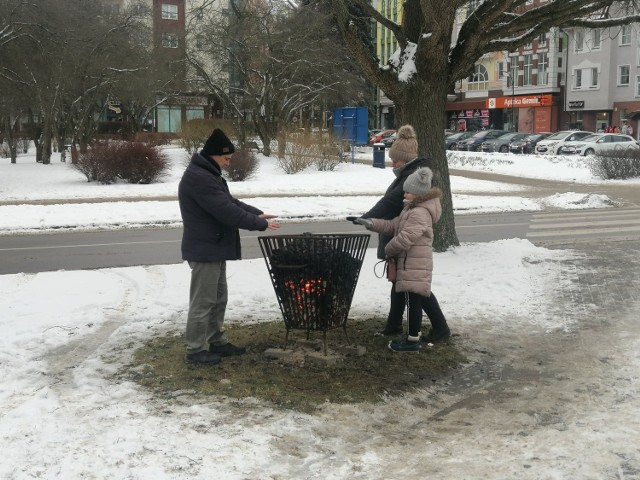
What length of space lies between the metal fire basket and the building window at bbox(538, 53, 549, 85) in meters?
63.5

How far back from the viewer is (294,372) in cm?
570

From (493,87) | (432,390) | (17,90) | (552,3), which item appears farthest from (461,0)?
(493,87)

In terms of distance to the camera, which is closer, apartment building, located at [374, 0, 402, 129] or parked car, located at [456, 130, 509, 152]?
parked car, located at [456, 130, 509, 152]

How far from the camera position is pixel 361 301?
317 inches

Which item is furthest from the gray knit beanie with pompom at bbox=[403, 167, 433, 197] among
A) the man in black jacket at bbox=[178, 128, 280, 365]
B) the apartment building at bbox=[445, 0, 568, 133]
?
the apartment building at bbox=[445, 0, 568, 133]

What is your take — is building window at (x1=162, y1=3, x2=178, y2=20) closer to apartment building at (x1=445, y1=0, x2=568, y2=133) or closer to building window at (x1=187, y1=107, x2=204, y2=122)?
building window at (x1=187, y1=107, x2=204, y2=122)

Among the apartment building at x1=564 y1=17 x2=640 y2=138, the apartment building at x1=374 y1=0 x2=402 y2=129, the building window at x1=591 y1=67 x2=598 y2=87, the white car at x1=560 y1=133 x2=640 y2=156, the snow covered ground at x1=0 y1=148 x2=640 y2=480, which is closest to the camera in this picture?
the snow covered ground at x1=0 y1=148 x2=640 y2=480

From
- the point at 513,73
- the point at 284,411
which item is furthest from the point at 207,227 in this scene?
the point at 513,73

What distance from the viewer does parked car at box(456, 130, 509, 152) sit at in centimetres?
4912

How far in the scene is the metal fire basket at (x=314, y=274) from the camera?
222 inches

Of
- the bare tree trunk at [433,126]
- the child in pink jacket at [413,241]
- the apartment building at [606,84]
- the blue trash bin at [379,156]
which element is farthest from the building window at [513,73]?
the child in pink jacket at [413,241]

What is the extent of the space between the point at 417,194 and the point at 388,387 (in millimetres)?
1604

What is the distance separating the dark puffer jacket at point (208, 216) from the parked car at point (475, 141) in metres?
44.8

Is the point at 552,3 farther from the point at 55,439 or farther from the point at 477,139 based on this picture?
the point at 477,139
